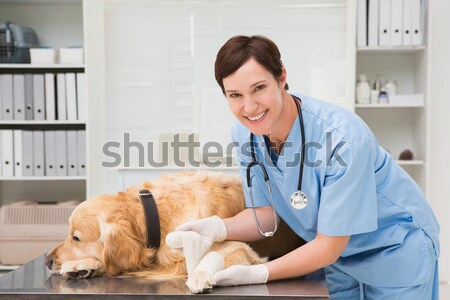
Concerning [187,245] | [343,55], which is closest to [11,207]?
[343,55]

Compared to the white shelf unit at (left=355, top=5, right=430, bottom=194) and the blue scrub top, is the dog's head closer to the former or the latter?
the blue scrub top

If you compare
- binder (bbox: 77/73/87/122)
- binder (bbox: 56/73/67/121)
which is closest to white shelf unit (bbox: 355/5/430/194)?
binder (bbox: 77/73/87/122)

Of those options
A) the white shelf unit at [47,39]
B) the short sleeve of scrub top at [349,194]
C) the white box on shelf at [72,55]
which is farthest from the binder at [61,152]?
the short sleeve of scrub top at [349,194]

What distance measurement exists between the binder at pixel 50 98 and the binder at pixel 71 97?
10cm

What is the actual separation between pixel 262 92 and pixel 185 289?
0.49 m

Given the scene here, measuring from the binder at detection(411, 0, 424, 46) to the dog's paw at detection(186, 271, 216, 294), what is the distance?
9.05 ft

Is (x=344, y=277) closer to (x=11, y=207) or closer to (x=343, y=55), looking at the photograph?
(x=343, y=55)

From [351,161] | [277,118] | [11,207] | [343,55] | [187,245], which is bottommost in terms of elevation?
[11,207]

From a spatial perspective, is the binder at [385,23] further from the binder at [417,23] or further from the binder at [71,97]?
the binder at [71,97]

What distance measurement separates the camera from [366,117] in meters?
3.85

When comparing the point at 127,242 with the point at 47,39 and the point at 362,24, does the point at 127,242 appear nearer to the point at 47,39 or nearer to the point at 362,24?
the point at 362,24

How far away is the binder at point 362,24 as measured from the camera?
3.43 m

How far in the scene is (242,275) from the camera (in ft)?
3.94

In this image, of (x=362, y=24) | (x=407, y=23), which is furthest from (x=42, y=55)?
(x=407, y=23)
